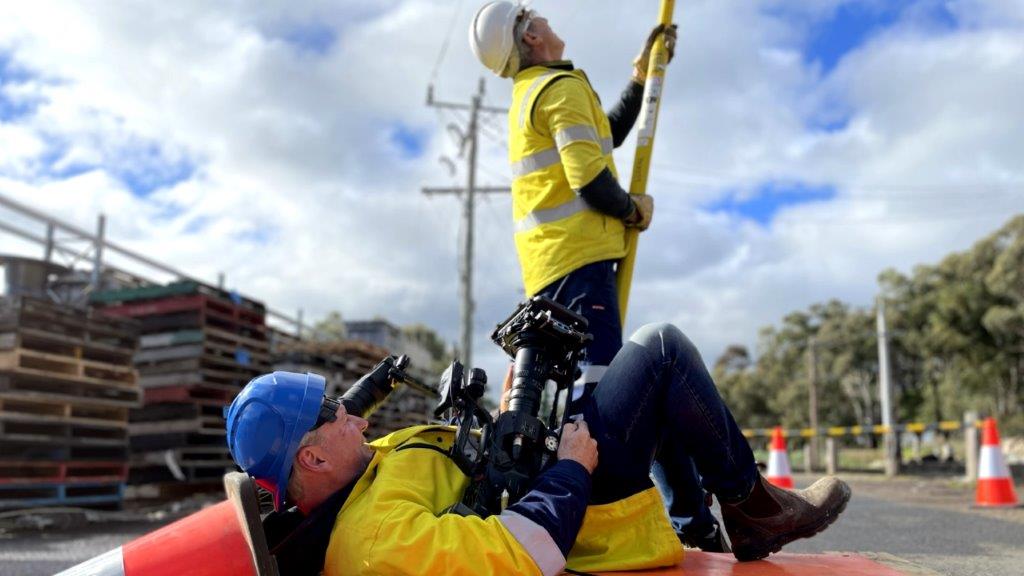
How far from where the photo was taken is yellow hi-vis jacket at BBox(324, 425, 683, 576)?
5.90 ft

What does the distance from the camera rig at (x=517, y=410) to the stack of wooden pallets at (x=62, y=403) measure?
22.7 feet

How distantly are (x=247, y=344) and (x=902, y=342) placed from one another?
4874 centimetres

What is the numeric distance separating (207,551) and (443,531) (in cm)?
52

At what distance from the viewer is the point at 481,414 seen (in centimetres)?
224

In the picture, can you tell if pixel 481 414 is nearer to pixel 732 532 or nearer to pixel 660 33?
pixel 732 532

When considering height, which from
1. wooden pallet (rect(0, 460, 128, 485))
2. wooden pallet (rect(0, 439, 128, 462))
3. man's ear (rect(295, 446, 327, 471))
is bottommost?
wooden pallet (rect(0, 460, 128, 485))

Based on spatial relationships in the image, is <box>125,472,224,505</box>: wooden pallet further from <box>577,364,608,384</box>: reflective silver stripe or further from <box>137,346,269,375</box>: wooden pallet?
<box>577,364,608,384</box>: reflective silver stripe

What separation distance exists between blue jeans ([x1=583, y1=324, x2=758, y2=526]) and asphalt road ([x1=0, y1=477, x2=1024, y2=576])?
1.76 meters

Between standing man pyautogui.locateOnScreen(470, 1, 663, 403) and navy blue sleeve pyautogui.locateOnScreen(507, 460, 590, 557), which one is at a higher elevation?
standing man pyautogui.locateOnScreen(470, 1, 663, 403)

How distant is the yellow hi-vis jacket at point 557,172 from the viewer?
3229mm

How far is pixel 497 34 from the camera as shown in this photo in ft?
11.4

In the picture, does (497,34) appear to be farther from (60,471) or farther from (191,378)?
(191,378)

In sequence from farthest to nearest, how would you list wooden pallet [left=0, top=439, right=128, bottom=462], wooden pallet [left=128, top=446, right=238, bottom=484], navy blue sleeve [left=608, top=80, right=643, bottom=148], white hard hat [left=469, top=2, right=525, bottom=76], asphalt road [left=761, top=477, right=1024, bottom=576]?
wooden pallet [left=128, top=446, right=238, bottom=484]
wooden pallet [left=0, top=439, right=128, bottom=462]
asphalt road [left=761, top=477, right=1024, bottom=576]
navy blue sleeve [left=608, top=80, right=643, bottom=148]
white hard hat [left=469, top=2, right=525, bottom=76]

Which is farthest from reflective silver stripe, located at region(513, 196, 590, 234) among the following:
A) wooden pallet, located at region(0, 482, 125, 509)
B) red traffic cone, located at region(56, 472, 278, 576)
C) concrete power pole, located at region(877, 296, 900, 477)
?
concrete power pole, located at region(877, 296, 900, 477)
